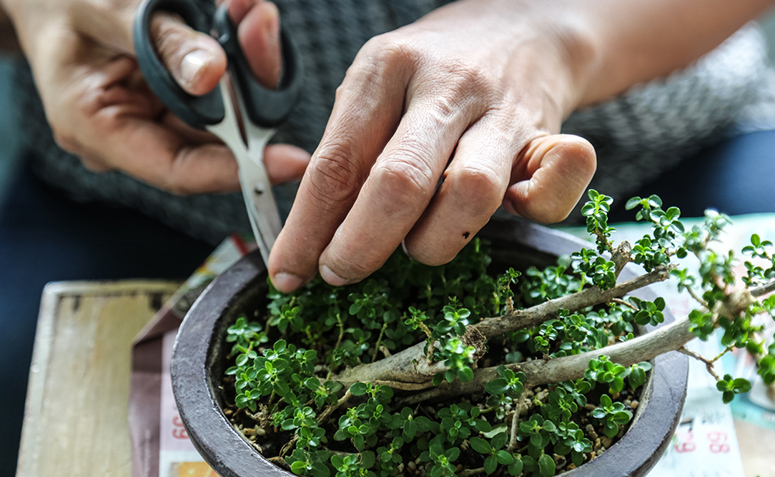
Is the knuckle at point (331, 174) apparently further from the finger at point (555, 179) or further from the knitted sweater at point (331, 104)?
the knitted sweater at point (331, 104)

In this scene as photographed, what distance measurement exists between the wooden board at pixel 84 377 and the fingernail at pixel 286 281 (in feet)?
1.05

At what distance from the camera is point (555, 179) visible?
22.6 inches

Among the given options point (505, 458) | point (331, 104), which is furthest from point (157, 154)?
point (505, 458)

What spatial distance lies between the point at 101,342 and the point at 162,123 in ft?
1.16

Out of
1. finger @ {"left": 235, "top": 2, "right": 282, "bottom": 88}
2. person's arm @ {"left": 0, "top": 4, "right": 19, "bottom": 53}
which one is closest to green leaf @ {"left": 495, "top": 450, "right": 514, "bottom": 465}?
finger @ {"left": 235, "top": 2, "right": 282, "bottom": 88}

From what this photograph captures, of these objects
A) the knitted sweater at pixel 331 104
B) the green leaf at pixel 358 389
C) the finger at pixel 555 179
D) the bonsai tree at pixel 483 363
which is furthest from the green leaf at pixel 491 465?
the knitted sweater at pixel 331 104

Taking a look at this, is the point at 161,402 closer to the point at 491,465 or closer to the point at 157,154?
the point at 157,154

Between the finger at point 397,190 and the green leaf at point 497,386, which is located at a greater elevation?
the finger at point 397,190

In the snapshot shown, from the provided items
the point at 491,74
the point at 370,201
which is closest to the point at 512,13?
the point at 491,74

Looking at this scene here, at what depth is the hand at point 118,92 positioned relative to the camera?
2.74ft

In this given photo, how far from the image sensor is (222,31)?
0.84 meters

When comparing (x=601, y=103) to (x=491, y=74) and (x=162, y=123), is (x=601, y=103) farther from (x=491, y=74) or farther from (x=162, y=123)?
(x=162, y=123)

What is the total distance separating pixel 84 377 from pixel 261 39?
1.72ft

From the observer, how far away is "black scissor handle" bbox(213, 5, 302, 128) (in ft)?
2.70
